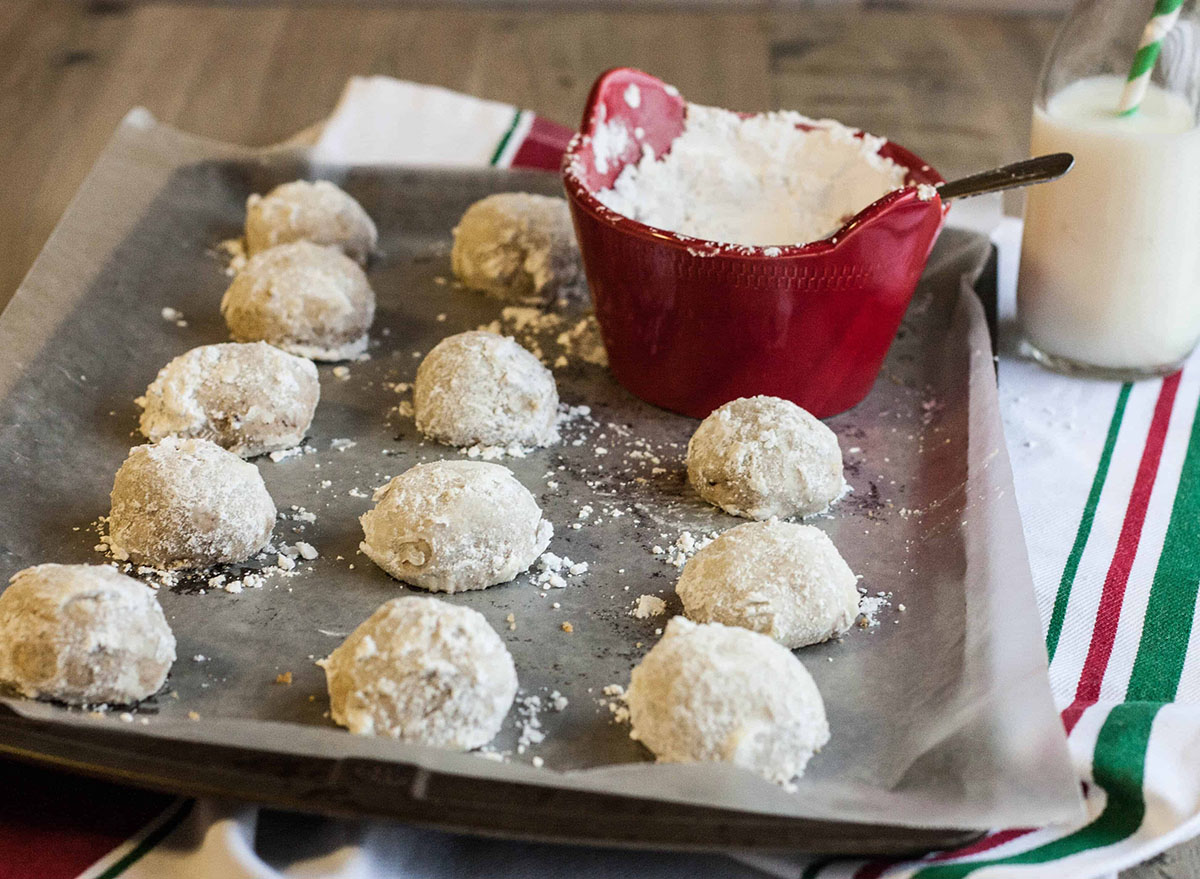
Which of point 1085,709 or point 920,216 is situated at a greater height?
point 920,216

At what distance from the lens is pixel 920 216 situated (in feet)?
5.21

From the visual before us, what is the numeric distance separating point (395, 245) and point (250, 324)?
407 millimetres

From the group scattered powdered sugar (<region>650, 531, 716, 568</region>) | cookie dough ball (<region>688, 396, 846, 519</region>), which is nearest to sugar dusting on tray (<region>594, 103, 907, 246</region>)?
cookie dough ball (<region>688, 396, 846, 519</region>)

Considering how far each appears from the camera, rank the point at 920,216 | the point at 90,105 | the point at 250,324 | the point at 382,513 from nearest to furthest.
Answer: the point at 382,513 < the point at 920,216 < the point at 250,324 < the point at 90,105

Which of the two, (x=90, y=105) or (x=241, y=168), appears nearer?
(x=241, y=168)

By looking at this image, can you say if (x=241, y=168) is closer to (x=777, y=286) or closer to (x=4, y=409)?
(x=4, y=409)

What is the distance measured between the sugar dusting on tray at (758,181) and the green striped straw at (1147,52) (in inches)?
11.5

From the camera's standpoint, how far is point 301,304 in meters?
1.82

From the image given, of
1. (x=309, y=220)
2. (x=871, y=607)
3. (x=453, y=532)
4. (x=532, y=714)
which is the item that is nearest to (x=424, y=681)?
(x=532, y=714)

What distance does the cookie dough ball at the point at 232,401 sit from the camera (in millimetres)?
1617

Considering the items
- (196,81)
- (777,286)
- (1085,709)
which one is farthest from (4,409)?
(196,81)

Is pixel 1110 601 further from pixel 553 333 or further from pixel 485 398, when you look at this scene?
pixel 553 333

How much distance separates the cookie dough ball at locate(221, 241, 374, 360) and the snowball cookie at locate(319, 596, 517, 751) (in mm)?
704

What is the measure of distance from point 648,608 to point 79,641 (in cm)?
56
